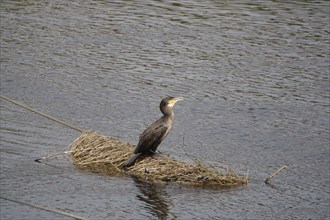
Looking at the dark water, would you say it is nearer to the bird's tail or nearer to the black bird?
the bird's tail

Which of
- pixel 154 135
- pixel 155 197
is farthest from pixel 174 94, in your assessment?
pixel 155 197

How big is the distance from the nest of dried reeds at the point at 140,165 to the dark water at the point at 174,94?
163mm

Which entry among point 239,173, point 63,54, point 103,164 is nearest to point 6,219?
point 103,164

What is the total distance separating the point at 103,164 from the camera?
11273 millimetres

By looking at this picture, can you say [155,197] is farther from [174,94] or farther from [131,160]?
[174,94]

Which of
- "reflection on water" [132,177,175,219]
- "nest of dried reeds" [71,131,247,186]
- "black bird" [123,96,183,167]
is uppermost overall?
"black bird" [123,96,183,167]

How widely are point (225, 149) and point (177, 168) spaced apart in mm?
1231

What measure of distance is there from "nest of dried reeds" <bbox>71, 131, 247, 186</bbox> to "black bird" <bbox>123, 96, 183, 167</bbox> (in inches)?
4.3

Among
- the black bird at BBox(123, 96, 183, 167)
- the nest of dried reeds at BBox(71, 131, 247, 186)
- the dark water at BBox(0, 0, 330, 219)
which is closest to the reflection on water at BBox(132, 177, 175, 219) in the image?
the dark water at BBox(0, 0, 330, 219)

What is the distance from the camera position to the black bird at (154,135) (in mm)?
10961

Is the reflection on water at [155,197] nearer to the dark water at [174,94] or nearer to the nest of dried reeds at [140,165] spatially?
the dark water at [174,94]

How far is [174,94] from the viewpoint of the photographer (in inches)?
557

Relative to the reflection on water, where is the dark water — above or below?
above

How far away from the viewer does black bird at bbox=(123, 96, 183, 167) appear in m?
11.0
